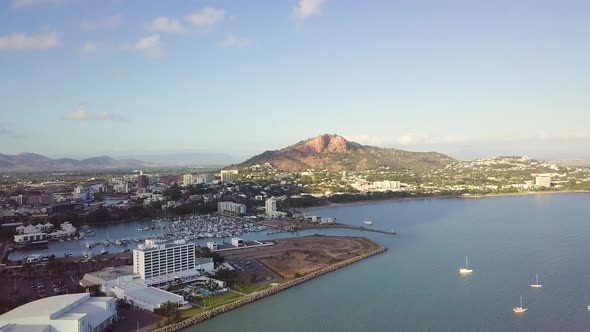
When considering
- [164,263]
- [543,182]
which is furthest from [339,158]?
[164,263]

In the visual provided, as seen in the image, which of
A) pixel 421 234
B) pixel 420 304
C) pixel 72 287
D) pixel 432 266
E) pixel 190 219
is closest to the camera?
pixel 420 304

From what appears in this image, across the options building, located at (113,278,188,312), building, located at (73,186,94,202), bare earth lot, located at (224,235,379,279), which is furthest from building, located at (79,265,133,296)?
building, located at (73,186,94,202)

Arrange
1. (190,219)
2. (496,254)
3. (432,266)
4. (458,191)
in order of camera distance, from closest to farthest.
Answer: (432,266), (496,254), (190,219), (458,191)

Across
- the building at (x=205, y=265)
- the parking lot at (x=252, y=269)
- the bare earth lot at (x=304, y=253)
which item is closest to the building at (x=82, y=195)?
the bare earth lot at (x=304, y=253)

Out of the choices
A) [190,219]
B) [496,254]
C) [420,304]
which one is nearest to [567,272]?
[496,254]

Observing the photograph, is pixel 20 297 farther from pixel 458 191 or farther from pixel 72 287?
pixel 458 191

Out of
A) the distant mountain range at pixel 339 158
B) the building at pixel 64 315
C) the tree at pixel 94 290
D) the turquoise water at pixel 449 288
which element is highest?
the distant mountain range at pixel 339 158

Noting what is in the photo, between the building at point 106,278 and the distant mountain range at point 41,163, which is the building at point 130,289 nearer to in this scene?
the building at point 106,278
